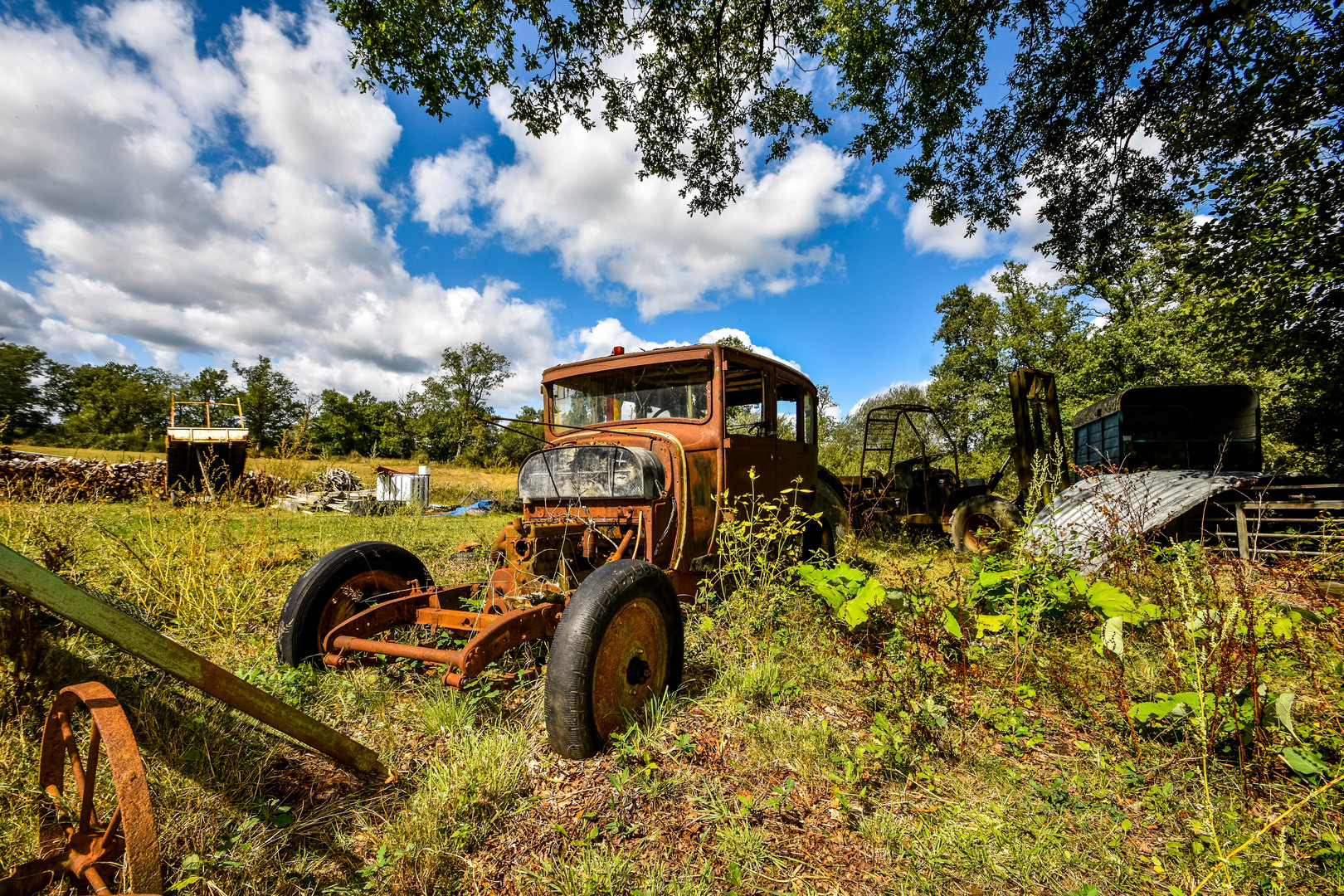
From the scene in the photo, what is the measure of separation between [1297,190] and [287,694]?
11.1 m

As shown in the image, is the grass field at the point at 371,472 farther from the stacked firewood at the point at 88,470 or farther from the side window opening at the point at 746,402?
the side window opening at the point at 746,402

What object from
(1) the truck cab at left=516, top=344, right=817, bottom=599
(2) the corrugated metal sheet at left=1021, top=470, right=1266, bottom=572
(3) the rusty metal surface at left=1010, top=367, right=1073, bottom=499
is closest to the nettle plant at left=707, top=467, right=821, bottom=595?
(1) the truck cab at left=516, top=344, right=817, bottom=599

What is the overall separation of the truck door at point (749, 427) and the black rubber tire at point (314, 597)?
8.25ft

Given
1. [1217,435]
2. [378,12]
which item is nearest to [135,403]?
[378,12]

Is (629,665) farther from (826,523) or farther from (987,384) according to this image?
(987,384)

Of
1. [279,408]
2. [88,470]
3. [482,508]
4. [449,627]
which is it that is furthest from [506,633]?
[279,408]

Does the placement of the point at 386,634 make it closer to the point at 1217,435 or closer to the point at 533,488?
the point at 533,488

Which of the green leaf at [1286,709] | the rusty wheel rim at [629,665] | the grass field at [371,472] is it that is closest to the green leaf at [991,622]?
the green leaf at [1286,709]

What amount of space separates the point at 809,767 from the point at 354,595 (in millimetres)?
2651

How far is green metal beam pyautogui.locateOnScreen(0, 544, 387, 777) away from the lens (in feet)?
3.96

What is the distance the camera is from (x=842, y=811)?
199cm

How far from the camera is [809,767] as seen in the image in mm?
2211

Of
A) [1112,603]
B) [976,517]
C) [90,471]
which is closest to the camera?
[1112,603]

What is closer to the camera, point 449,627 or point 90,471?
point 449,627
